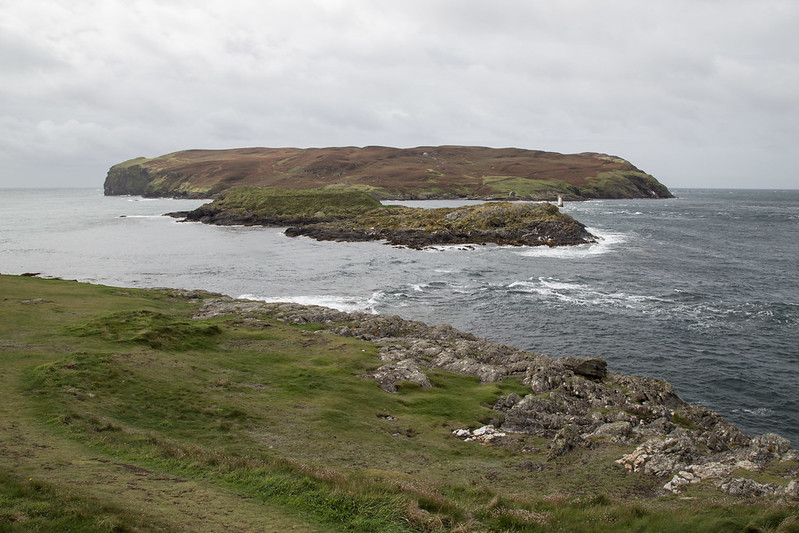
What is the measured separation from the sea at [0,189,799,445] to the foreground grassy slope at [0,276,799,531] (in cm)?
1617

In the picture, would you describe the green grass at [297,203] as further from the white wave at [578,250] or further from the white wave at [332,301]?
the white wave at [332,301]

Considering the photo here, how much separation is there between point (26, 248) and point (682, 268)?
385 feet

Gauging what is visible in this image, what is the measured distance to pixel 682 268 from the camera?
73.5 metres

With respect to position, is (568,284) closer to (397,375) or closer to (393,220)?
(397,375)

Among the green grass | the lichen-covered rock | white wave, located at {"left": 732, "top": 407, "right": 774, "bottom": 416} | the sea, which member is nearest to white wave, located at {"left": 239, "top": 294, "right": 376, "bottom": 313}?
the sea

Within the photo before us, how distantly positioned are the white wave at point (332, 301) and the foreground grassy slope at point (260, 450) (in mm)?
16403

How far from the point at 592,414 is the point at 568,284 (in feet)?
131

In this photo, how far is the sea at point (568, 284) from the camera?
37.5 meters

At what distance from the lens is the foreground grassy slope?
13.3m

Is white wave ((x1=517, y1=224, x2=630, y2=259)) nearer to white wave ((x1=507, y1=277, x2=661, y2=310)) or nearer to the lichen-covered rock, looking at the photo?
white wave ((x1=507, y1=277, x2=661, y2=310))

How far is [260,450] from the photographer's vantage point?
19.5 m

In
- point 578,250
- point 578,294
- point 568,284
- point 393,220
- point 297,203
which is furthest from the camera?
point 297,203

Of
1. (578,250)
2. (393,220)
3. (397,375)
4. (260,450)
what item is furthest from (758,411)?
(393,220)

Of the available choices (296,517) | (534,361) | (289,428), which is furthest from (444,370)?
(296,517)
